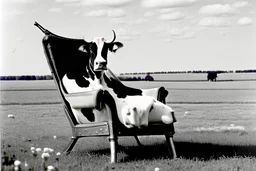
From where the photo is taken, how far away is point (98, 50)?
6.24m

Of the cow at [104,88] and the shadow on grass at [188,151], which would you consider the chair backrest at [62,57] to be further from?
the shadow on grass at [188,151]

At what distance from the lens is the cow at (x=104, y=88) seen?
6.03 meters

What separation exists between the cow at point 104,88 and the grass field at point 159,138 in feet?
1.55

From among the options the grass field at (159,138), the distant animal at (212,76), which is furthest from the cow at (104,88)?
the distant animal at (212,76)

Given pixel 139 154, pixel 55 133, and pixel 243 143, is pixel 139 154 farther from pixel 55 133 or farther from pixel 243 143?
pixel 55 133

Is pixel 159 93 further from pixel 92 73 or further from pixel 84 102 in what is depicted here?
pixel 84 102

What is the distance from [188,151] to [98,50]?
1.79 meters

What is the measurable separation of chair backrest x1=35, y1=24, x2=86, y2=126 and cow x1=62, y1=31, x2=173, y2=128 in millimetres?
66

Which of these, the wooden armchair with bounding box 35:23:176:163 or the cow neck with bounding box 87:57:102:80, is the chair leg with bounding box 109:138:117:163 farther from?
the cow neck with bounding box 87:57:102:80

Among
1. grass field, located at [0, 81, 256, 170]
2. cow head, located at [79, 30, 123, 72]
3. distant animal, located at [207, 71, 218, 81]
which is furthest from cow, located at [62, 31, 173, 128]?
A: distant animal, located at [207, 71, 218, 81]

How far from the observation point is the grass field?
19.9 feet

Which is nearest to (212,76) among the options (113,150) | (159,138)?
(159,138)

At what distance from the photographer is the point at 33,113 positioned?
10.8 metres

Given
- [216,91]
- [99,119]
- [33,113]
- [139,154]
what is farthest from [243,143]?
[216,91]
